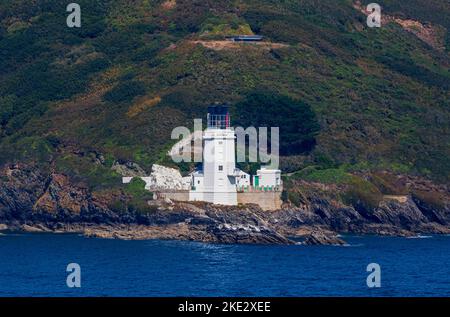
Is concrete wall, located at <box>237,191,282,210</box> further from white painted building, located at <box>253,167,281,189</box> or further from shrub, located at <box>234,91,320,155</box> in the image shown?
shrub, located at <box>234,91,320,155</box>

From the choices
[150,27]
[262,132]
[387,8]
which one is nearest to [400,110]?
[262,132]

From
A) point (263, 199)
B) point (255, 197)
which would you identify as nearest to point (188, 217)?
point (255, 197)

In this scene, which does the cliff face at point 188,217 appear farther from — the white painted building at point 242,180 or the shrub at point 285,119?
the shrub at point 285,119

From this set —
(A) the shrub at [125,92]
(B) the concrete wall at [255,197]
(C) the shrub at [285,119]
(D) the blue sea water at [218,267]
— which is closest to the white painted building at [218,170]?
(B) the concrete wall at [255,197]

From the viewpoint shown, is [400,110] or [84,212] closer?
[84,212]

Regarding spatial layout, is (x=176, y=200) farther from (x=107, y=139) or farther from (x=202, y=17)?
(x=202, y=17)

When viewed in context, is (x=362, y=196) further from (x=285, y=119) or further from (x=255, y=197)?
(x=285, y=119)
